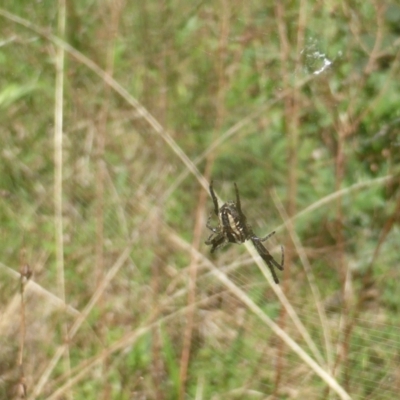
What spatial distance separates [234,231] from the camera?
1.13 metres

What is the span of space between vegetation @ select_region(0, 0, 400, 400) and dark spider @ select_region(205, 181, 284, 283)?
0.03 meters

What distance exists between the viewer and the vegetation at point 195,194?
47.2 inches

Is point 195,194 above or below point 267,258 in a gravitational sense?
above

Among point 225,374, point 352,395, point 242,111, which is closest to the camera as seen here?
point 352,395

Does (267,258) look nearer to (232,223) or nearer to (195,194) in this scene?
(232,223)

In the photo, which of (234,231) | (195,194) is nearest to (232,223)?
(234,231)

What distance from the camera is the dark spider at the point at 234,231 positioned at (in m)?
1.12

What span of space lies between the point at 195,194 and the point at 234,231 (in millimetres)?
199

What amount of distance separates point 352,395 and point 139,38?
0.97 meters

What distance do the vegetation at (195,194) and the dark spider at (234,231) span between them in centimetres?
3

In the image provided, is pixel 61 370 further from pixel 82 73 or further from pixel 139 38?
pixel 139 38

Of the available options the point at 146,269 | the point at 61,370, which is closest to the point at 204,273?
the point at 146,269

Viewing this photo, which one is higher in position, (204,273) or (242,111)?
(242,111)

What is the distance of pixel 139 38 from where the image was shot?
1403mm
